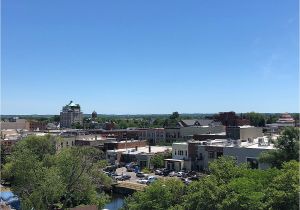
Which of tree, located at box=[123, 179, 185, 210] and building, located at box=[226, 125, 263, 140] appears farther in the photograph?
building, located at box=[226, 125, 263, 140]

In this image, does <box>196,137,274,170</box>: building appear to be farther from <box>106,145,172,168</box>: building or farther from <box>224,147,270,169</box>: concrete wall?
<box>106,145,172,168</box>: building

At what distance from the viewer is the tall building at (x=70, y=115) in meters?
171

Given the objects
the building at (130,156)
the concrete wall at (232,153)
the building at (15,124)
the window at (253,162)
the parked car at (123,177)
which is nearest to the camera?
the window at (253,162)

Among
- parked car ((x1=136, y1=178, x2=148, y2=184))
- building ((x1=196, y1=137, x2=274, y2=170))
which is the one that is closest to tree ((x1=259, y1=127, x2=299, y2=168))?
building ((x1=196, y1=137, x2=274, y2=170))

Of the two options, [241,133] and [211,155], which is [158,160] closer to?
[211,155]

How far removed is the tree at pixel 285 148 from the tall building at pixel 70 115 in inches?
5332

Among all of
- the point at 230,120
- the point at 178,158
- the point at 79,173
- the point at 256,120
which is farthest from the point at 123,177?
the point at 256,120

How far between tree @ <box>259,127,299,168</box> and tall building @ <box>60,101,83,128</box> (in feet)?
444

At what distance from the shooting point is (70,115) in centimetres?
17188

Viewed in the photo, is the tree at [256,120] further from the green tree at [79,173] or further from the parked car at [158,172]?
the green tree at [79,173]

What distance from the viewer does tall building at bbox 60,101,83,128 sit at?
562 ft

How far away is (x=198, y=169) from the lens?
198ft

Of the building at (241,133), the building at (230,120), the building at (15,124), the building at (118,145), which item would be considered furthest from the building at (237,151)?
the building at (15,124)

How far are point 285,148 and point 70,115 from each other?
460 feet
